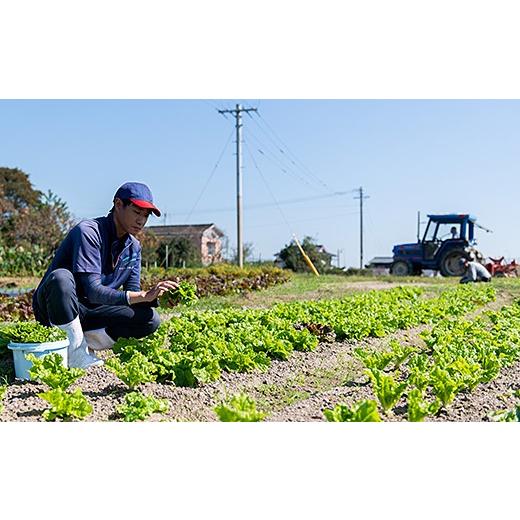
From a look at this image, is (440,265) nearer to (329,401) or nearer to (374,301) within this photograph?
(374,301)

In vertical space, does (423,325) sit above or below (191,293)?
below

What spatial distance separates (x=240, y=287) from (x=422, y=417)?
10.6m

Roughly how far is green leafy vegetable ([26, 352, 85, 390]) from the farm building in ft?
49.3

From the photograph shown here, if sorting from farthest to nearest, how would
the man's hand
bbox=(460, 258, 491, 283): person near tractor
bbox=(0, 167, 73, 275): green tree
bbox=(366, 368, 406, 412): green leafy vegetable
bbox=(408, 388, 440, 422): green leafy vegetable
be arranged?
bbox=(0, 167, 73, 275): green tree, bbox=(460, 258, 491, 283): person near tractor, the man's hand, bbox=(366, 368, 406, 412): green leafy vegetable, bbox=(408, 388, 440, 422): green leafy vegetable

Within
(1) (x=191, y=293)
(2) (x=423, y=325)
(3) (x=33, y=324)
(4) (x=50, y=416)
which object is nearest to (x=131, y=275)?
(1) (x=191, y=293)

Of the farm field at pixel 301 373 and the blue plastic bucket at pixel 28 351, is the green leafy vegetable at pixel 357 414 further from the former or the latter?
the blue plastic bucket at pixel 28 351

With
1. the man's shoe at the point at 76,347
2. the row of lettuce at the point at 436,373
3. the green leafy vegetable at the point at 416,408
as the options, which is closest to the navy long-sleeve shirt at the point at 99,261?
the man's shoe at the point at 76,347

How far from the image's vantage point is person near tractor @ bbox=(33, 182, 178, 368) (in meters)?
4.47

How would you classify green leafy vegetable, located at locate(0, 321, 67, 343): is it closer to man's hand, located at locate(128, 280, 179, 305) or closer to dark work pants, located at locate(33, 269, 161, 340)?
dark work pants, located at locate(33, 269, 161, 340)

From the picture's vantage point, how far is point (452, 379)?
Answer: 3.99m

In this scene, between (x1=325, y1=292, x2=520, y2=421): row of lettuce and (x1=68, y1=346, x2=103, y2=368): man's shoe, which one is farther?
(x1=68, y1=346, x2=103, y2=368): man's shoe

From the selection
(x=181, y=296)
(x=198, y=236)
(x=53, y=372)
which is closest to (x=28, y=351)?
(x=53, y=372)

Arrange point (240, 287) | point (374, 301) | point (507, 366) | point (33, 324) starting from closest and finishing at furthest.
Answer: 1. point (33, 324)
2. point (507, 366)
3. point (374, 301)
4. point (240, 287)

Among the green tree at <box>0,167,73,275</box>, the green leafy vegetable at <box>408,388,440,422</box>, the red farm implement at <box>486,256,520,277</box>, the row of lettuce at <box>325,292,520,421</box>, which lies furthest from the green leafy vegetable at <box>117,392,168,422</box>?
the red farm implement at <box>486,256,520,277</box>
